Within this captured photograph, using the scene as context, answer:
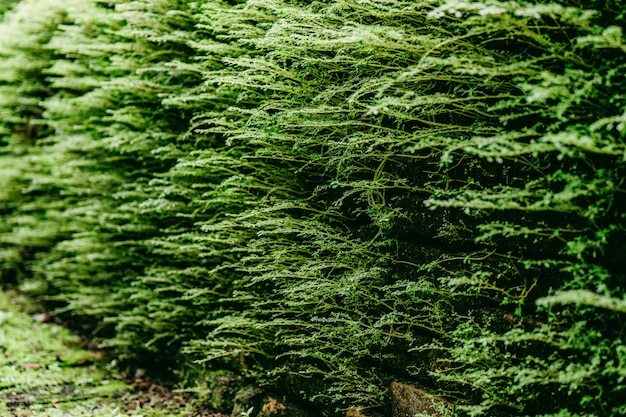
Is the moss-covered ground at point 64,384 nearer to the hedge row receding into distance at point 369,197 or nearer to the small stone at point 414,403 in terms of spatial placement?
the hedge row receding into distance at point 369,197

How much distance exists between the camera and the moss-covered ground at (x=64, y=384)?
3.64 m

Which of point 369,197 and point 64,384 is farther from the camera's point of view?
point 64,384

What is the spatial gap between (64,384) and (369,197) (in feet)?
9.43

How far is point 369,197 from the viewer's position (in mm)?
2730

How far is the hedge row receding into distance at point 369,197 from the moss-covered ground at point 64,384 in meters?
0.23

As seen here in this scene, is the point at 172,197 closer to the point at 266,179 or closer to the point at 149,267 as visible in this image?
the point at 149,267

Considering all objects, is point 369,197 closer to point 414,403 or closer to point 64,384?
point 414,403

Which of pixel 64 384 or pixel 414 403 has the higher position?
pixel 414 403

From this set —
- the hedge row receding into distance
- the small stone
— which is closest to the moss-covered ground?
the hedge row receding into distance

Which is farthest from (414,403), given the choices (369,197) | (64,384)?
(64,384)

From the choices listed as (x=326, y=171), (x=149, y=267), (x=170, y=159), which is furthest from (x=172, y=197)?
(x=326, y=171)

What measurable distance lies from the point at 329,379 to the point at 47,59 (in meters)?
4.49

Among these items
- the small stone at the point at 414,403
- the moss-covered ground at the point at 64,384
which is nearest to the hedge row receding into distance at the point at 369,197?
the small stone at the point at 414,403

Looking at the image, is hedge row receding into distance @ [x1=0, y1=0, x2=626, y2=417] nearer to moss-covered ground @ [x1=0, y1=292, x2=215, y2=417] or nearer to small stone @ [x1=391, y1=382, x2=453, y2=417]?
small stone @ [x1=391, y1=382, x2=453, y2=417]
